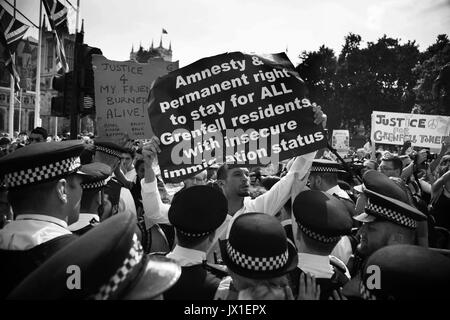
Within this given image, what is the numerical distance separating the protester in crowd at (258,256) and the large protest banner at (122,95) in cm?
297

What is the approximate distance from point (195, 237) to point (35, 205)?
111 cm

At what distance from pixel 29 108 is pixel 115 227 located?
3442 inches

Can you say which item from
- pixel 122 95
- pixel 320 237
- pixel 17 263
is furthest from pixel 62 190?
pixel 122 95

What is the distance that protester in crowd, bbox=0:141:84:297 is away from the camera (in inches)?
81.0

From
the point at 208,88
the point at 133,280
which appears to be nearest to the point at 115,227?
the point at 133,280

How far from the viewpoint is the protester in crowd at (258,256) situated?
2045 millimetres

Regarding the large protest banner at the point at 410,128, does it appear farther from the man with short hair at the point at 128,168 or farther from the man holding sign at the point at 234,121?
the man holding sign at the point at 234,121

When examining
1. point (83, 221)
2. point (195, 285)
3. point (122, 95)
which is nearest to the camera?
point (195, 285)

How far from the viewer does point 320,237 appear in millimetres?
2557

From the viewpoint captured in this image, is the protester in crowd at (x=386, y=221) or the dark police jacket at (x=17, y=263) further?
the protester in crowd at (x=386, y=221)

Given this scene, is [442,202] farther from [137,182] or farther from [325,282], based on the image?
[137,182]

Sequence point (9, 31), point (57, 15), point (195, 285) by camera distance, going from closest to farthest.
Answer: point (195, 285)
point (57, 15)
point (9, 31)

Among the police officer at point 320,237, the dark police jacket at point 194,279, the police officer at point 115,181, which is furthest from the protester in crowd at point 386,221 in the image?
the police officer at point 115,181

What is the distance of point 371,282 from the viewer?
66.7 inches
